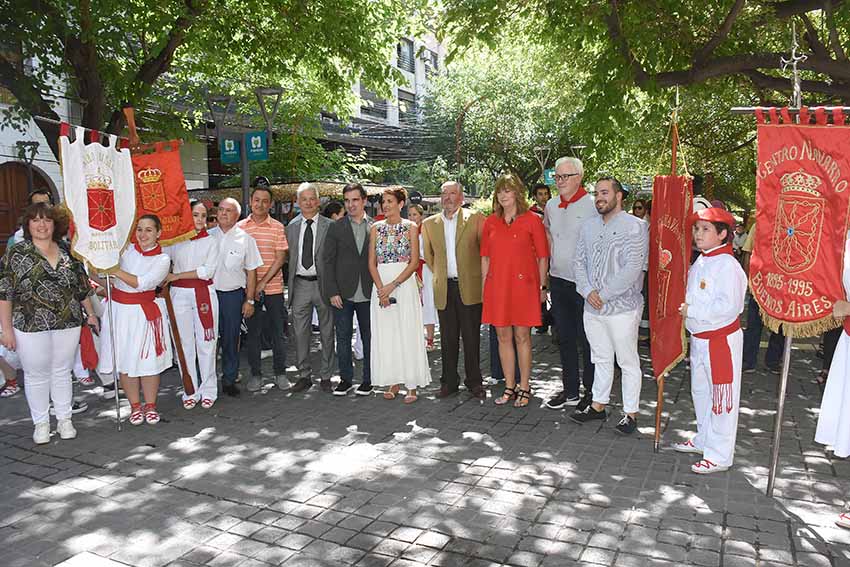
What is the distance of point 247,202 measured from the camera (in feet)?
38.3

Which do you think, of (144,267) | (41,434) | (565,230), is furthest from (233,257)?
(565,230)

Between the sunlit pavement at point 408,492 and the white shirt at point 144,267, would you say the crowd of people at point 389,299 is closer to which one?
the white shirt at point 144,267

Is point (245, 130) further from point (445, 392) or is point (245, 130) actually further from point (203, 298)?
point (445, 392)

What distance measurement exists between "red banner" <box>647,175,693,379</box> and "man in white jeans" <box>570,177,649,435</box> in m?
0.20

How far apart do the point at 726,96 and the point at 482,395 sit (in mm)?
11570

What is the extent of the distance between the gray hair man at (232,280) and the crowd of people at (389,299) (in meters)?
0.02

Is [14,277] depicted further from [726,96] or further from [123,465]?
[726,96]

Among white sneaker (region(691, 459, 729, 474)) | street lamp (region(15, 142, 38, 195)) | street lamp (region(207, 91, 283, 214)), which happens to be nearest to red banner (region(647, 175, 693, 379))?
white sneaker (region(691, 459, 729, 474))

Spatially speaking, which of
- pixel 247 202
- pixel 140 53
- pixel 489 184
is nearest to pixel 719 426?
pixel 247 202

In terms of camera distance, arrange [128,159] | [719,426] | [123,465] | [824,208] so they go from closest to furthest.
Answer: [824,208] → [719,426] → [123,465] → [128,159]

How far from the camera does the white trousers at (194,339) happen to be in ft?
22.1

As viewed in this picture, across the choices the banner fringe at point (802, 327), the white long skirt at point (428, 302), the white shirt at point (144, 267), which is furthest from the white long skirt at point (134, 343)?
the banner fringe at point (802, 327)

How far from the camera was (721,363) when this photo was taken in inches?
188

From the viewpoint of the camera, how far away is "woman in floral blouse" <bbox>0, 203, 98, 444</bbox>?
5.57m
